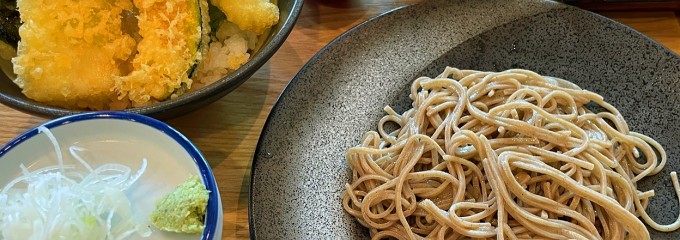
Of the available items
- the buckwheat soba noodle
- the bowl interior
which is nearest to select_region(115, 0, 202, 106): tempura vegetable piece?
the bowl interior

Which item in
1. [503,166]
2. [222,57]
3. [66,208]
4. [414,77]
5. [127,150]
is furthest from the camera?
[414,77]

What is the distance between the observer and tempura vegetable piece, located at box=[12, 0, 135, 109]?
123 centimetres

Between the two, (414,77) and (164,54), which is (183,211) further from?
(414,77)

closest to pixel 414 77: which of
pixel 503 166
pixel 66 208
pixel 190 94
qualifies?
pixel 503 166

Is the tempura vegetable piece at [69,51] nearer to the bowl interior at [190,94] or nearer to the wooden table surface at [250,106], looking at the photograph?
the bowl interior at [190,94]

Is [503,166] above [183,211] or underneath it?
underneath

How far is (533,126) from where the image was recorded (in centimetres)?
142

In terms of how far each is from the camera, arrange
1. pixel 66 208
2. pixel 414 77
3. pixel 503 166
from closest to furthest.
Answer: pixel 66 208 → pixel 503 166 → pixel 414 77

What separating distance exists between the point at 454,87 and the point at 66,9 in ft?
3.27

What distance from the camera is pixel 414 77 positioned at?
161 centimetres

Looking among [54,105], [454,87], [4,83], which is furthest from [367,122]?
[4,83]

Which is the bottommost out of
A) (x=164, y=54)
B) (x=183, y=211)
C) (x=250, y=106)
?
(x=250, y=106)

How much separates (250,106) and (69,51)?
53 cm

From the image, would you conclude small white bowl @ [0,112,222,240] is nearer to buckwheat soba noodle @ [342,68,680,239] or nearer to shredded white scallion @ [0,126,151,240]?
shredded white scallion @ [0,126,151,240]
